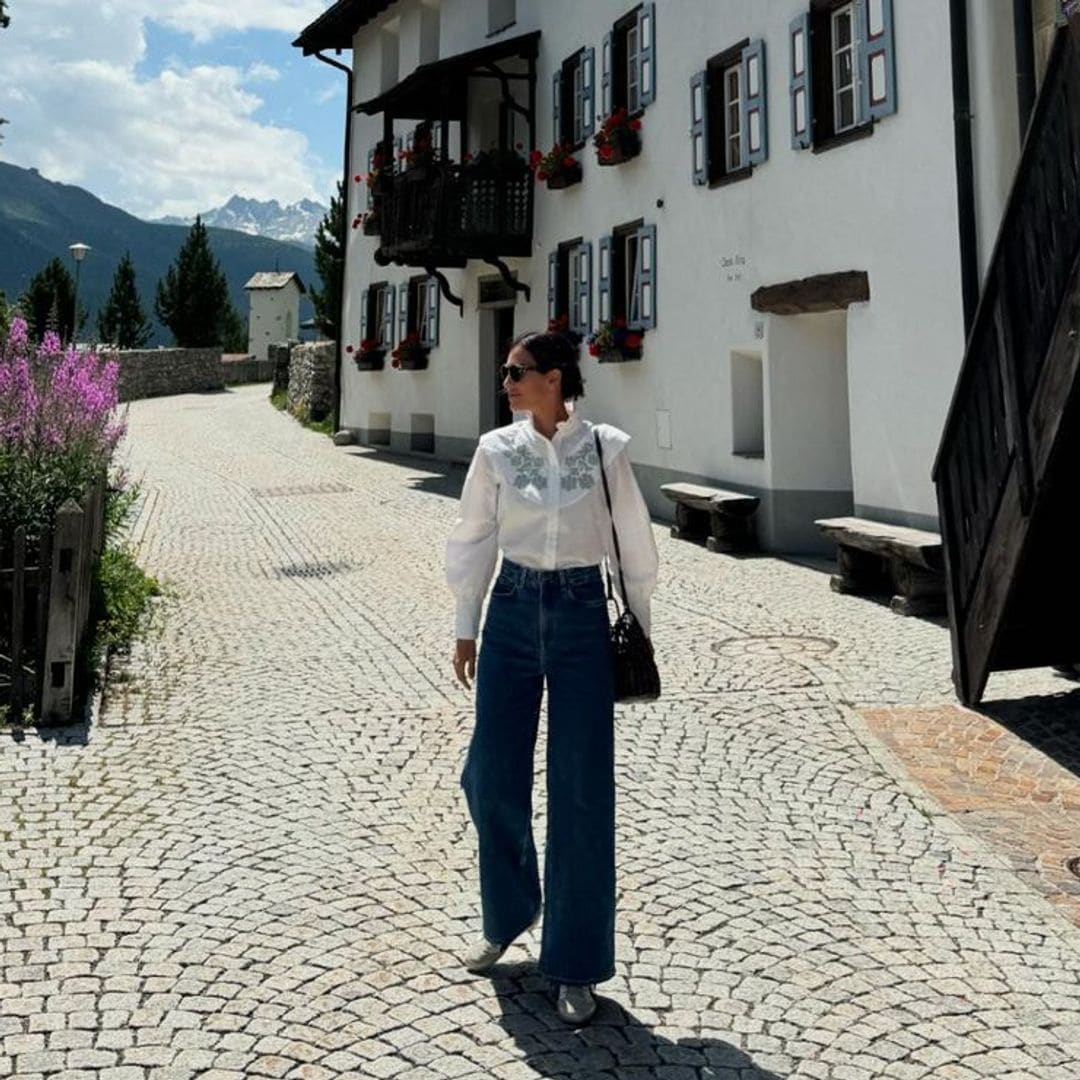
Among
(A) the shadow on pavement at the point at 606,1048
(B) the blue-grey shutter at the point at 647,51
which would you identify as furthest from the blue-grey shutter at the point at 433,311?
(A) the shadow on pavement at the point at 606,1048

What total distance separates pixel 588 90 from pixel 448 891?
14.1 metres

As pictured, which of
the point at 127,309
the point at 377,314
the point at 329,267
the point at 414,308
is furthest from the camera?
the point at 127,309

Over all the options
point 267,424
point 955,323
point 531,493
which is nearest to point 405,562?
point 955,323

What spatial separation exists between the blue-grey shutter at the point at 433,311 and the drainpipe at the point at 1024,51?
1374cm

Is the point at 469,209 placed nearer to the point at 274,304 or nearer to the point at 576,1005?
the point at 576,1005

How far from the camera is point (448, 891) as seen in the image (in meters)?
3.97

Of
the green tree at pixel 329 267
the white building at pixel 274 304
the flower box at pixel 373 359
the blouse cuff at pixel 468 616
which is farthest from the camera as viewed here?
the white building at pixel 274 304

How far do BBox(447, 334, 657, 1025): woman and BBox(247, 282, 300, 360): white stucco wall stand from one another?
9086cm

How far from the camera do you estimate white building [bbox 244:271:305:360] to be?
298 feet

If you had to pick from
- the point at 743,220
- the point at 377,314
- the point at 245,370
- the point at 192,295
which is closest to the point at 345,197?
the point at 377,314

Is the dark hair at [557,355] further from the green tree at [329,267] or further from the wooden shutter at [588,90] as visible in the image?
the green tree at [329,267]

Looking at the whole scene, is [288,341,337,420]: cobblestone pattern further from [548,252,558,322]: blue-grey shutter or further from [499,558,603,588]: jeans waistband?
[499,558,603,588]: jeans waistband

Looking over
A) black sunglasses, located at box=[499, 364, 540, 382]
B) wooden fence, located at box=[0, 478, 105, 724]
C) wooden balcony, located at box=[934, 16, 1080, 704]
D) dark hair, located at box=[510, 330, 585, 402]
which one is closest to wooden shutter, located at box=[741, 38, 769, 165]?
wooden balcony, located at box=[934, 16, 1080, 704]

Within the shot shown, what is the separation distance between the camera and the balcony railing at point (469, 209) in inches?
678
